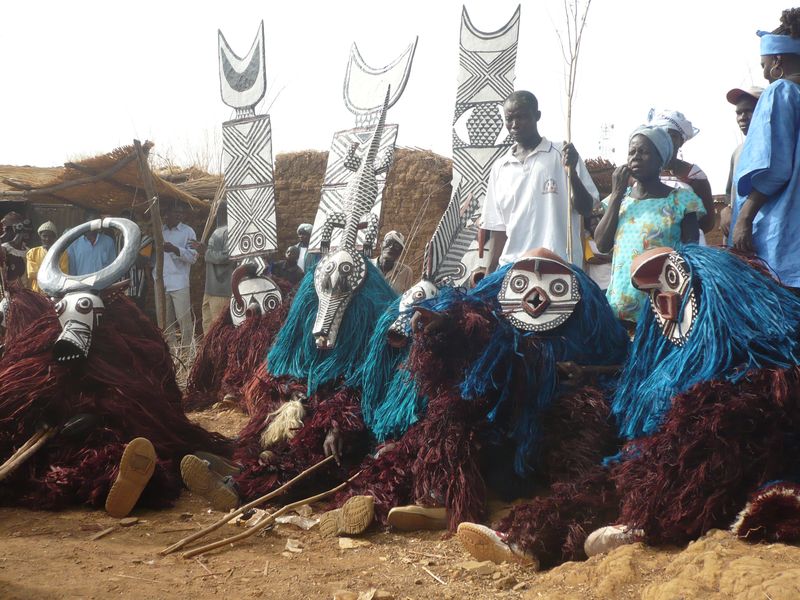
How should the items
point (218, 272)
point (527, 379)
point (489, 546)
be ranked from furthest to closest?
point (218, 272)
point (527, 379)
point (489, 546)

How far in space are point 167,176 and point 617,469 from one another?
1001cm

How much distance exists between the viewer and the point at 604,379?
4.16 meters

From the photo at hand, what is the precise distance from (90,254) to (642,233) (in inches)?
264

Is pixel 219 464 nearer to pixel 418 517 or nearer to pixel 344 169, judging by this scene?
pixel 418 517

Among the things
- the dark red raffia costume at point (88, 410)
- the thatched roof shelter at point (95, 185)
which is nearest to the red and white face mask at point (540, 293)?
the dark red raffia costume at point (88, 410)

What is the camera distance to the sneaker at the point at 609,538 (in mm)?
3285

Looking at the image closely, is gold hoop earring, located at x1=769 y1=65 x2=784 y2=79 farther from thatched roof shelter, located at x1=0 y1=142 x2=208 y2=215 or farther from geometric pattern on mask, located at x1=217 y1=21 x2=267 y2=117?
thatched roof shelter, located at x1=0 y1=142 x2=208 y2=215

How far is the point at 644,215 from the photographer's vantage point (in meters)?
4.52

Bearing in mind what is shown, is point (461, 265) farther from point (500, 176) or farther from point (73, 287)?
point (73, 287)

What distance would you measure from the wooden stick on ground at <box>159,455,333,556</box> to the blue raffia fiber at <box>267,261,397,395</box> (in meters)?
0.52

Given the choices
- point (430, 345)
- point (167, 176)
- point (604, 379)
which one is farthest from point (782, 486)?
point (167, 176)

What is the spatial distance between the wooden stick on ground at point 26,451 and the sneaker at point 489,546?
2324mm

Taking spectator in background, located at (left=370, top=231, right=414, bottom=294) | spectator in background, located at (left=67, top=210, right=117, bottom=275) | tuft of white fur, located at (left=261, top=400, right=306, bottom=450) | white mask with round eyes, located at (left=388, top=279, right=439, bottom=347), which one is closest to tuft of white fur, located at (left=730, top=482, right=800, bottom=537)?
white mask with round eyes, located at (left=388, top=279, right=439, bottom=347)

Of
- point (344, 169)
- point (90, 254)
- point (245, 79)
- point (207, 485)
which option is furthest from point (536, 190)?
point (90, 254)
